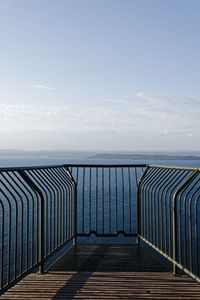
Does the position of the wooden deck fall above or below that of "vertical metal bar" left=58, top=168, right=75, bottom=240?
below

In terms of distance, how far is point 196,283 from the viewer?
11.2 feet

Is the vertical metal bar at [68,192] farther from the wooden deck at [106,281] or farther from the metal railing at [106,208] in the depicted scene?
the wooden deck at [106,281]

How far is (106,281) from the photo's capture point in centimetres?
356

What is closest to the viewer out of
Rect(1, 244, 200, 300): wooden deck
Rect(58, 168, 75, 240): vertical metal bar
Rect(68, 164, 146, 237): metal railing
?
Rect(1, 244, 200, 300): wooden deck

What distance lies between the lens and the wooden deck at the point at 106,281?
3152mm

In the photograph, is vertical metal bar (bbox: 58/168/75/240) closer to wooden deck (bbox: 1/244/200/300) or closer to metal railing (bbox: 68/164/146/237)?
metal railing (bbox: 68/164/146/237)

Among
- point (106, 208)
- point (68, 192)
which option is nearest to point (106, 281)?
point (68, 192)

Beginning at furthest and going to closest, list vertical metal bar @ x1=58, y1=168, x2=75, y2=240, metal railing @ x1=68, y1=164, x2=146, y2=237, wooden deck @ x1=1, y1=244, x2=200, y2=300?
metal railing @ x1=68, y1=164, x2=146, y2=237
vertical metal bar @ x1=58, y1=168, x2=75, y2=240
wooden deck @ x1=1, y1=244, x2=200, y2=300

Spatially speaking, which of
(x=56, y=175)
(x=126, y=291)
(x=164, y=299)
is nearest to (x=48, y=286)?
(x=126, y=291)

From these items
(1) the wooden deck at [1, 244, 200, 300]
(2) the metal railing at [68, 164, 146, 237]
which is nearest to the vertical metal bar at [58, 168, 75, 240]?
(2) the metal railing at [68, 164, 146, 237]

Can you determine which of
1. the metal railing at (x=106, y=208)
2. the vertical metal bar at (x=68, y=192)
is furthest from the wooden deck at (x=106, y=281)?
the vertical metal bar at (x=68, y=192)

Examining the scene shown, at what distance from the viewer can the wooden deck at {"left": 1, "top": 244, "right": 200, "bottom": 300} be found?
3152 mm

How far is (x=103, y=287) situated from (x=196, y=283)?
1114mm

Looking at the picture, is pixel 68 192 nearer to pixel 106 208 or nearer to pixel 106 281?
pixel 106 281
